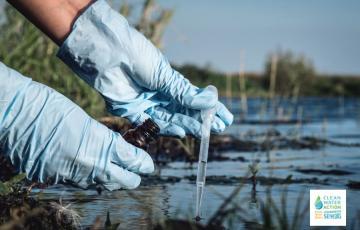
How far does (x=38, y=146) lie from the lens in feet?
11.2

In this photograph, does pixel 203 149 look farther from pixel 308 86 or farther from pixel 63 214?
pixel 308 86

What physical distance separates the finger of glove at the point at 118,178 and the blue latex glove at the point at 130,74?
0.94 feet

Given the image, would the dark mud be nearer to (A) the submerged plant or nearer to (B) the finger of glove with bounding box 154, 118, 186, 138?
(B) the finger of glove with bounding box 154, 118, 186, 138

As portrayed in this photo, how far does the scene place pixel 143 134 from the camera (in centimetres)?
357

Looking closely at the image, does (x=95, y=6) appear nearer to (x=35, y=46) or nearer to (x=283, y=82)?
(x=35, y=46)

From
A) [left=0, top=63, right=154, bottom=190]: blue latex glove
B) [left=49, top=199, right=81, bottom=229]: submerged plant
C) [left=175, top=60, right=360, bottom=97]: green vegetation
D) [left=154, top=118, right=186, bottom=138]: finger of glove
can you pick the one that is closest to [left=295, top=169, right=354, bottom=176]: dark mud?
[left=154, top=118, right=186, bottom=138]: finger of glove

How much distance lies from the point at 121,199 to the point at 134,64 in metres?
1.12

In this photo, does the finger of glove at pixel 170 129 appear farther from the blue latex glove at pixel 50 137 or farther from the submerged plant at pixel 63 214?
the submerged plant at pixel 63 214

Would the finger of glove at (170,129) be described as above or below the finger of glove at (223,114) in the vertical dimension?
below

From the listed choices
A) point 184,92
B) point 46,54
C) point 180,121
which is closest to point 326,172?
point 180,121

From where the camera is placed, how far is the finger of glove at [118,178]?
11.7 feet

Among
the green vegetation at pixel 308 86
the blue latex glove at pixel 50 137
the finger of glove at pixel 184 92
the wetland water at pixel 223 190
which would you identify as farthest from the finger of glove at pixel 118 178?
the green vegetation at pixel 308 86

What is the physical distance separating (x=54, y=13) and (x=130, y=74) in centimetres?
50

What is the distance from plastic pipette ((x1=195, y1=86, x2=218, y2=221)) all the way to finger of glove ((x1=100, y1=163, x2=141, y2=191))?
0.34 metres
